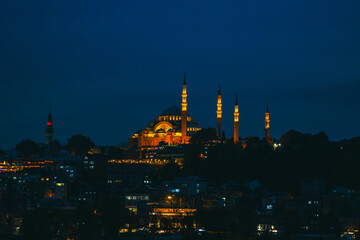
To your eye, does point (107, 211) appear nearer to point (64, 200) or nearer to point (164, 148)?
point (64, 200)

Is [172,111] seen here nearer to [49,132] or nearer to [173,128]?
[173,128]

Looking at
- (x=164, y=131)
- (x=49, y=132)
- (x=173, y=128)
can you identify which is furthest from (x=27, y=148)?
(x=173, y=128)

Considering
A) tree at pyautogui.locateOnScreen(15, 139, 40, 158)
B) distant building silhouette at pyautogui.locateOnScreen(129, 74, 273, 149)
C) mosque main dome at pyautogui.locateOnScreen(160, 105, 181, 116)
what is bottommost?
tree at pyautogui.locateOnScreen(15, 139, 40, 158)

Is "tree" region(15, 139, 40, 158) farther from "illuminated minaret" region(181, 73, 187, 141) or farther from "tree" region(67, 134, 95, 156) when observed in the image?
"illuminated minaret" region(181, 73, 187, 141)

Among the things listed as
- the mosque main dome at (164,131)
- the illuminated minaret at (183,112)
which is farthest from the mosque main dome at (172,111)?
the illuminated minaret at (183,112)

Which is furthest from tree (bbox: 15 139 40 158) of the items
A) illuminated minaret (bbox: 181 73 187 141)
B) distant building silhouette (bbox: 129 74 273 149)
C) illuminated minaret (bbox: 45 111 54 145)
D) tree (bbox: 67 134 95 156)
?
illuminated minaret (bbox: 181 73 187 141)

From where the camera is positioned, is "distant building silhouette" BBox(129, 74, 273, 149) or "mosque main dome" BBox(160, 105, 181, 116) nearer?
"distant building silhouette" BBox(129, 74, 273, 149)
